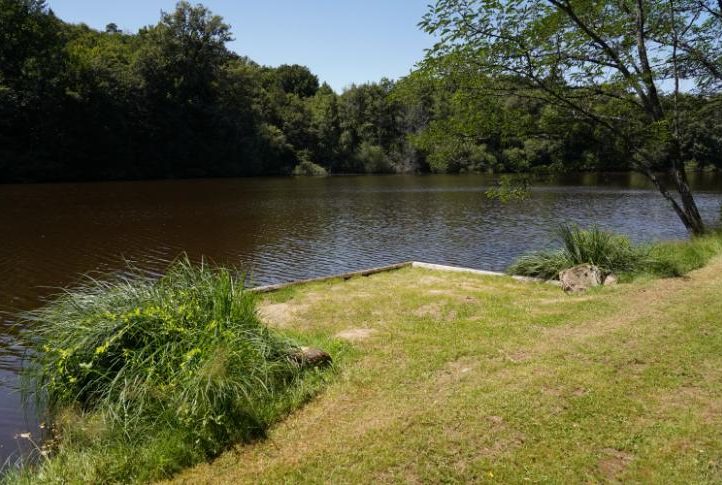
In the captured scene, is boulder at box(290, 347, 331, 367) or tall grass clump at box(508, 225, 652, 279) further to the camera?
tall grass clump at box(508, 225, 652, 279)

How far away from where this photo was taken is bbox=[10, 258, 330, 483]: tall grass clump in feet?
16.1

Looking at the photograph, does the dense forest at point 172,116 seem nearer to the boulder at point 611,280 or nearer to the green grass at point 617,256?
the green grass at point 617,256

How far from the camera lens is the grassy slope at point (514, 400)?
14.1 feet

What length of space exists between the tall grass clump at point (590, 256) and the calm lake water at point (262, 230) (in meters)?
3.97

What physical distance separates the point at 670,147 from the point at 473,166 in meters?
67.1

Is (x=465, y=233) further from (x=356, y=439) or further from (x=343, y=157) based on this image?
(x=343, y=157)

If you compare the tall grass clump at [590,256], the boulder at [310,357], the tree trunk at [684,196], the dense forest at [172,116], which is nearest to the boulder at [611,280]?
the tall grass clump at [590,256]

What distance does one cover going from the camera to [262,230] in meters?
24.0

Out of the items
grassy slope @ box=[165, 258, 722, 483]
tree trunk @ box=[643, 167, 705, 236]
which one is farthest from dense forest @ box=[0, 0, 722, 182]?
grassy slope @ box=[165, 258, 722, 483]

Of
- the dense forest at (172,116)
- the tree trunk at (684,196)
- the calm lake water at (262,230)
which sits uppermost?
the dense forest at (172,116)

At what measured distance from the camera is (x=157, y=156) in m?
59.3

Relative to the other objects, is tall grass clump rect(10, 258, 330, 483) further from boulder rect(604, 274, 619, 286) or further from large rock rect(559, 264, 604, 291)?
boulder rect(604, 274, 619, 286)

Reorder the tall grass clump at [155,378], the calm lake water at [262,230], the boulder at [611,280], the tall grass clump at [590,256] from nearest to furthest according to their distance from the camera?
the tall grass clump at [155,378]
the boulder at [611,280]
the tall grass clump at [590,256]
the calm lake water at [262,230]

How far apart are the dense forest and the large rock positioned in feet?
47.1
